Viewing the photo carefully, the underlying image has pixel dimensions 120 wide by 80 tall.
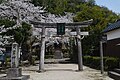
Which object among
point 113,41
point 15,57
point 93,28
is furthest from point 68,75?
point 93,28

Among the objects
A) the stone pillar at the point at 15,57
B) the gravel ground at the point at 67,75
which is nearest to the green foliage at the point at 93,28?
the gravel ground at the point at 67,75

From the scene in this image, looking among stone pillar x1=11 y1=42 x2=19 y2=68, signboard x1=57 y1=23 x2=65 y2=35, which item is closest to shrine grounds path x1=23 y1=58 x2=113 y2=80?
stone pillar x1=11 y1=42 x2=19 y2=68

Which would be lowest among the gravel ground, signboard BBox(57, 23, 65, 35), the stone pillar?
the gravel ground

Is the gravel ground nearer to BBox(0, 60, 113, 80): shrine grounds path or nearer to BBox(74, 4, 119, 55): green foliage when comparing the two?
BBox(0, 60, 113, 80): shrine grounds path

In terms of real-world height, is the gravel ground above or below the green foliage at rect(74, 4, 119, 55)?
below

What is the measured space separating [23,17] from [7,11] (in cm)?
184

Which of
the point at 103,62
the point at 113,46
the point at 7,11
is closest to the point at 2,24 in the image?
the point at 7,11

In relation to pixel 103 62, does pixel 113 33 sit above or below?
above

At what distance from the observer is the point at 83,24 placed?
19.6 meters

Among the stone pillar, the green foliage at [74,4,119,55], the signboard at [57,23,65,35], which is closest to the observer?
the stone pillar

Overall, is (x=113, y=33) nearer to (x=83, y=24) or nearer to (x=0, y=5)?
(x=83, y=24)

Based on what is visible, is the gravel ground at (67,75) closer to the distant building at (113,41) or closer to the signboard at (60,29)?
the distant building at (113,41)

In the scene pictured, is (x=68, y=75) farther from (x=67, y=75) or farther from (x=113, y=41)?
(x=113, y=41)

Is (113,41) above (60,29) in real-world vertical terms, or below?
below
